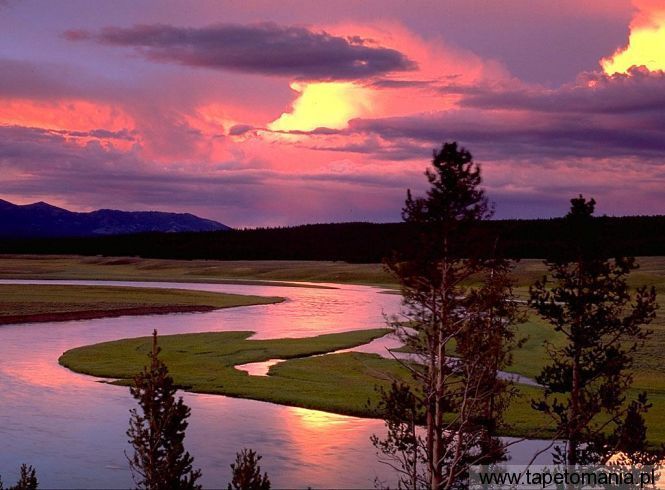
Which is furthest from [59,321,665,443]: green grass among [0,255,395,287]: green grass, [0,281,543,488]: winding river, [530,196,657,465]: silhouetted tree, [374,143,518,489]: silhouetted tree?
[0,255,395,287]: green grass

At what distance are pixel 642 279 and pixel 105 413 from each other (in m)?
107

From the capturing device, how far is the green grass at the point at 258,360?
1752 inches

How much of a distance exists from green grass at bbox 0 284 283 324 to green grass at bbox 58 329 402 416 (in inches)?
843

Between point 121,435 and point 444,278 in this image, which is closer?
point 444,278

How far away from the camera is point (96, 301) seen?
325 feet

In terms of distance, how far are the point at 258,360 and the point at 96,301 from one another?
47161 millimetres

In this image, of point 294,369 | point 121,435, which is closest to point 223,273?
point 294,369

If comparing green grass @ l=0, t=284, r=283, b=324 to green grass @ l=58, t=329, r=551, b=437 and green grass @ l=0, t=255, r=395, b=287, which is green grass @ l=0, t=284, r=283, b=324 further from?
green grass @ l=0, t=255, r=395, b=287

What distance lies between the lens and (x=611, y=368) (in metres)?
27.2

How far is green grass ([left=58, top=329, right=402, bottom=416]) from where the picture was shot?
146 ft

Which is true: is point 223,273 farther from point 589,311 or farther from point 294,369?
point 589,311

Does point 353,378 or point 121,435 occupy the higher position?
point 353,378

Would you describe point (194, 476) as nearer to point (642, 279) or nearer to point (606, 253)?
point (606, 253)

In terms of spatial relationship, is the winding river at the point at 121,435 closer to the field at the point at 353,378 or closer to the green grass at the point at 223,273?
the field at the point at 353,378
